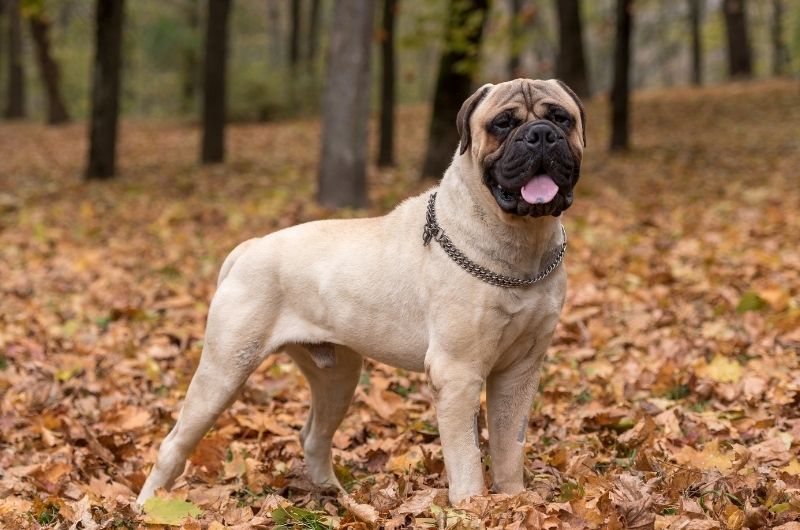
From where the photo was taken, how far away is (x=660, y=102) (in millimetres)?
23859

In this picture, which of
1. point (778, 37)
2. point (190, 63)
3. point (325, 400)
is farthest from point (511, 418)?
point (778, 37)

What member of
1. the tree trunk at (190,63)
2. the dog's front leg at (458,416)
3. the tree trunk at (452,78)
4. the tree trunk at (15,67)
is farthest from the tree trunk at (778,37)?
the dog's front leg at (458,416)

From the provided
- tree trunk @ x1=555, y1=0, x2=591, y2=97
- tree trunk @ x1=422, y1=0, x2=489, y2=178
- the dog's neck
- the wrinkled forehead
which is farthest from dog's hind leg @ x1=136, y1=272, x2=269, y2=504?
tree trunk @ x1=555, y1=0, x2=591, y2=97

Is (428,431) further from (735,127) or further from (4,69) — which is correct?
(4,69)

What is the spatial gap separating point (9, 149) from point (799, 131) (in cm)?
1733

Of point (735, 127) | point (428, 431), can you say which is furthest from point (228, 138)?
point (428, 431)

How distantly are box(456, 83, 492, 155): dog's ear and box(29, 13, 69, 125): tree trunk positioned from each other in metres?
22.0

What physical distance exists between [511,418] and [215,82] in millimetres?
13660

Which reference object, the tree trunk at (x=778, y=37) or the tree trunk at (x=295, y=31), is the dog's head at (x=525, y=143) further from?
the tree trunk at (x=778, y=37)

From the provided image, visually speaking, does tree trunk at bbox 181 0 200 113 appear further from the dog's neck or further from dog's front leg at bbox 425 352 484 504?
dog's front leg at bbox 425 352 484 504

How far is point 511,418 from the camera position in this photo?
12.8 ft

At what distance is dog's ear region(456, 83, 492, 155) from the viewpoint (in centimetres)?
362

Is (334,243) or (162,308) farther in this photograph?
(162,308)

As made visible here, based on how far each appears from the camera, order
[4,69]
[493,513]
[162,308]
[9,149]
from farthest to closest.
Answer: [4,69] < [9,149] < [162,308] < [493,513]
